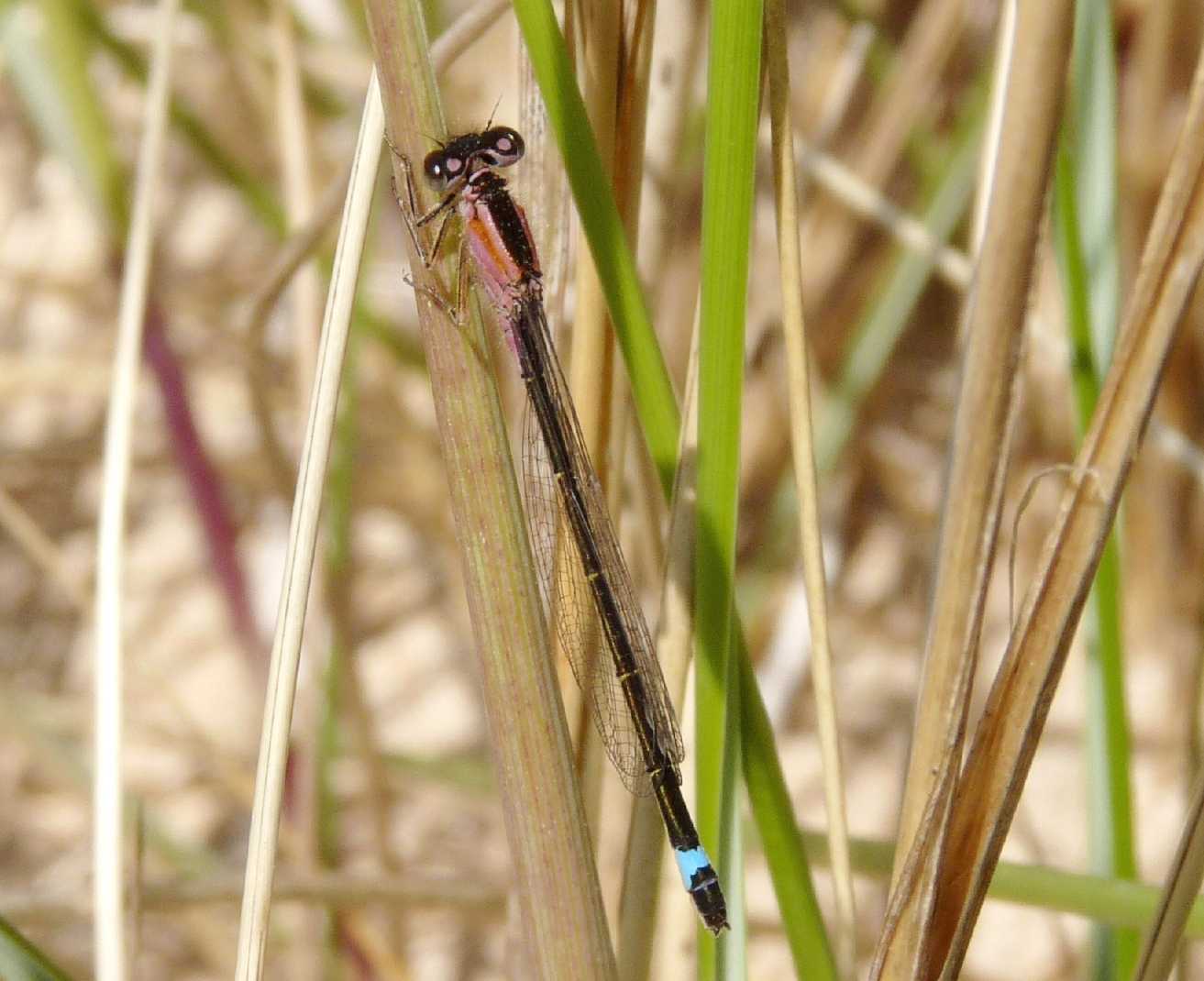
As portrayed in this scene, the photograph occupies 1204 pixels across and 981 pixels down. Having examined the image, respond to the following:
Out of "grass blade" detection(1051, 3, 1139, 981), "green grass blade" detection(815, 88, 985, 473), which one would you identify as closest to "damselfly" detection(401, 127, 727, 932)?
"grass blade" detection(1051, 3, 1139, 981)

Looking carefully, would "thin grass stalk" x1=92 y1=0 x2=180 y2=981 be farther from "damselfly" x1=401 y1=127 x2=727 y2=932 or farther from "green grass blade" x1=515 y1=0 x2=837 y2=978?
"green grass blade" x1=515 y1=0 x2=837 y2=978

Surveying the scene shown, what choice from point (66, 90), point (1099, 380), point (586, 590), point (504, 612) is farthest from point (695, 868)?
point (66, 90)

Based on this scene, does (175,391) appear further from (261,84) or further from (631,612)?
(631,612)

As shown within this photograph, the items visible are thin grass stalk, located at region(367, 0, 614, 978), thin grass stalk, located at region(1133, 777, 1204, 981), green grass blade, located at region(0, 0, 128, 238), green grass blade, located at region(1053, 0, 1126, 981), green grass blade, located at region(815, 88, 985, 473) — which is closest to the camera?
thin grass stalk, located at region(367, 0, 614, 978)

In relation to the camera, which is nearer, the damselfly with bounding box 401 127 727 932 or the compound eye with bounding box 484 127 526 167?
the damselfly with bounding box 401 127 727 932

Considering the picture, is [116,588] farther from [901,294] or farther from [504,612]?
[901,294]

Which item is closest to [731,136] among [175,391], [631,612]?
[631,612]

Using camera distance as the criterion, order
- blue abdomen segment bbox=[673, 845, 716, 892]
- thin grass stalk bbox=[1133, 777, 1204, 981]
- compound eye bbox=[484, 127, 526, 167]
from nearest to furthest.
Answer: thin grass stalk bbox=[1133, 777, 1204, 981], blue abdomen segment bbox=[673, 845, 716, 892], compound eye bbox=[484, 127, 526, 167]
